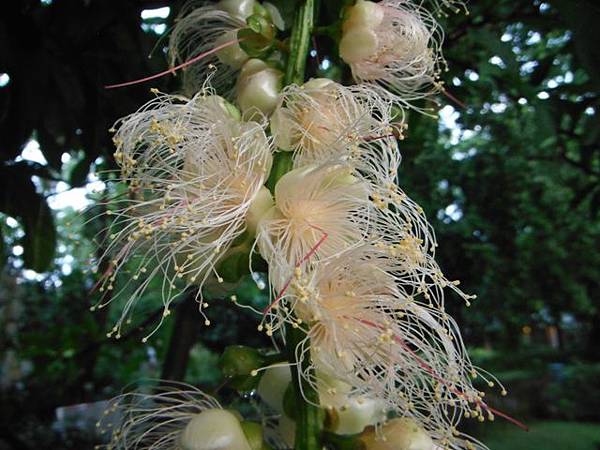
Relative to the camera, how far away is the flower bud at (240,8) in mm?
918

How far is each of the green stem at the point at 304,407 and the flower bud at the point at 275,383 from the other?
0.28 ft

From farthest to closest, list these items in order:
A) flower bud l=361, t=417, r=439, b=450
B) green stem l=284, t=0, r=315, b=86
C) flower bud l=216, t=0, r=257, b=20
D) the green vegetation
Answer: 1. the green vegetation
2. flower bud l=216, t=0, r=257, b=20
3. green stem l=284, t=0, r=315, b=86
4. flower bud l=361, t=417, r=439, b=450

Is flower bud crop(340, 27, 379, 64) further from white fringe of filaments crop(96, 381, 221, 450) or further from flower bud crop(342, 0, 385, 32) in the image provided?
white fringe of filaments crop(96, 381, 221, 450)

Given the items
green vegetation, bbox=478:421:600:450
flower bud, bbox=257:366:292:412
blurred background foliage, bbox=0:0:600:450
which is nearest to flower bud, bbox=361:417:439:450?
flower bud, bbox=257:366:292:412

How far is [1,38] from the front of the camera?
112 centimetres

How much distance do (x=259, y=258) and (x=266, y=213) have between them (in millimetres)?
54

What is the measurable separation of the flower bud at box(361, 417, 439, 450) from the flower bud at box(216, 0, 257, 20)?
61 centimetres

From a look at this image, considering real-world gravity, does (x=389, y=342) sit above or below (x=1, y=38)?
below

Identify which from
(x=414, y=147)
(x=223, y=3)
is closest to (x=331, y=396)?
(x=223, y=3)

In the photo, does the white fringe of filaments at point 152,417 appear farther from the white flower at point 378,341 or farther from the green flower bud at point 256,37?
the green flower bud at point 256,37

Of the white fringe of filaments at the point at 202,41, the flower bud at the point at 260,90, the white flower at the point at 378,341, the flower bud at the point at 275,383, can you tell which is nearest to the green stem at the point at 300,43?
the flower bud at the point at 260,90

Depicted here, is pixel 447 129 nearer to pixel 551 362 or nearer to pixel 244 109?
pixel 244 109

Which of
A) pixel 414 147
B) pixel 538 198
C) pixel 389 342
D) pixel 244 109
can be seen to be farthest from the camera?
pixel 538 198

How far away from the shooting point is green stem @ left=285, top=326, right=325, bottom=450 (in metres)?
0.69
